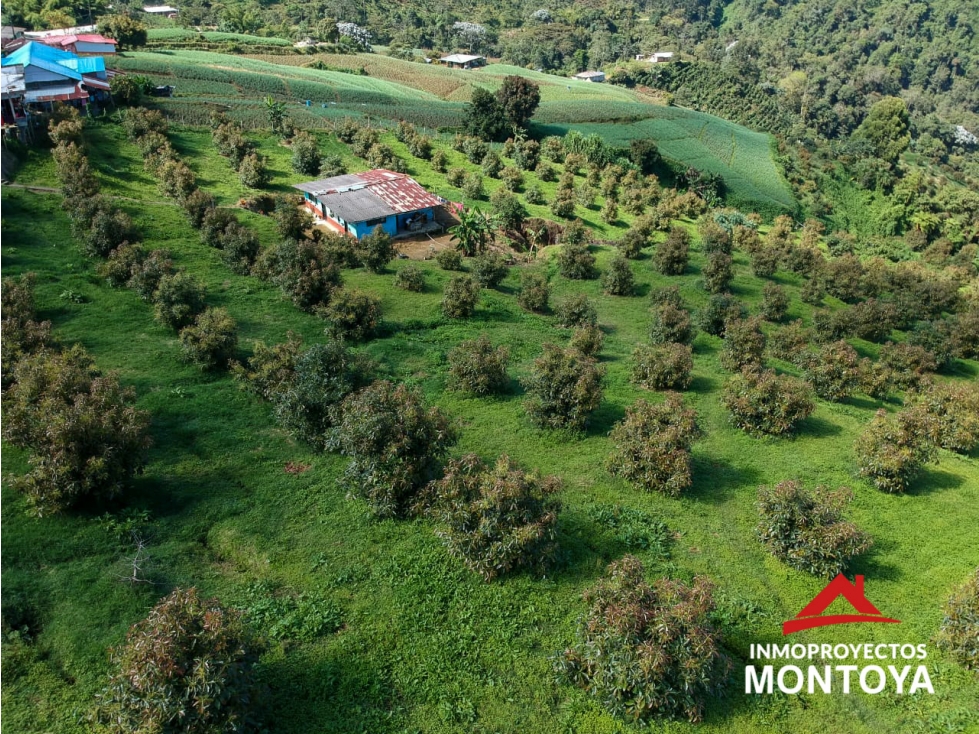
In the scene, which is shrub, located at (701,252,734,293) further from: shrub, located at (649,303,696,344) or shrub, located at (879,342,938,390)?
shrub, located at (879,342,938,390)

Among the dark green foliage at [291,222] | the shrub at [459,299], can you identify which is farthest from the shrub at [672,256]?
the dark green foliage at [291,222]

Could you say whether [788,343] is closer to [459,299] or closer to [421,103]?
[459,299]

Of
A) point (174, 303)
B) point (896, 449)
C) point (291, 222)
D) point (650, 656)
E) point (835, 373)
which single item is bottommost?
point (835, 373)

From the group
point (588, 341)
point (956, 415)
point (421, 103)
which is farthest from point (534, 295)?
point (421, 103)

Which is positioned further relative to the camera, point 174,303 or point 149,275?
point 149,275


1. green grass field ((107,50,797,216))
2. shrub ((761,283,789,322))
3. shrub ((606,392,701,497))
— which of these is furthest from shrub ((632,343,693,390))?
green grass field ((107,50,797,216))

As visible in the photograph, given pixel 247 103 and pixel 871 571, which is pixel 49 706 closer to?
pixel 871 571
